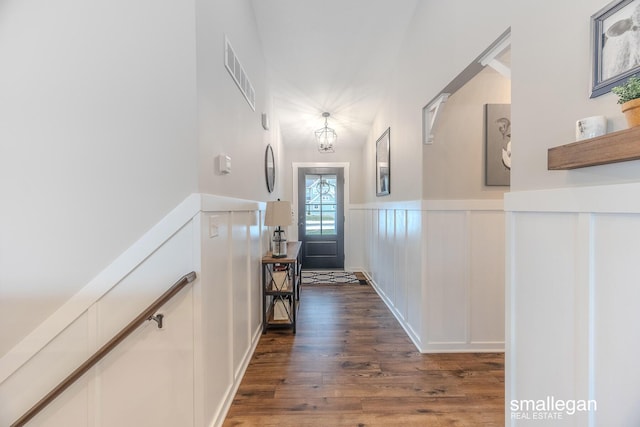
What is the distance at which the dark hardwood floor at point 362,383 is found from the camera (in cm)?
167

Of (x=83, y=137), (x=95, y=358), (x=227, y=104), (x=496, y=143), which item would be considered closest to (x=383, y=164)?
(x=496, y=143)

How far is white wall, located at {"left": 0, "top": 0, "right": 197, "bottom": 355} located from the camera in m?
1.33

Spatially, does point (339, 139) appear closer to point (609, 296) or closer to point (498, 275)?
point (498, 275)

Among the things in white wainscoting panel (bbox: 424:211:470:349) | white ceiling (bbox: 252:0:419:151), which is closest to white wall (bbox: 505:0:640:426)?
white wainscoting panel (bbox: 424:211:470:349)

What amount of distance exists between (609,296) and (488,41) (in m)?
1.31

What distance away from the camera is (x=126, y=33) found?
1364 millimetres

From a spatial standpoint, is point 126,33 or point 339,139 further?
point 339,139

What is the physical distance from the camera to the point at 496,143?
2346 millimetres

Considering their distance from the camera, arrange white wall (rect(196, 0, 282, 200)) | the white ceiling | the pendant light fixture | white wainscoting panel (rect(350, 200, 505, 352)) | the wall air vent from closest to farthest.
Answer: white wall (rect(196, 0, 282, 200)), the wall air vent, white wainscoting panel (rect(350, 200, 505, 352)), the white ceiling, the pendant light fixture

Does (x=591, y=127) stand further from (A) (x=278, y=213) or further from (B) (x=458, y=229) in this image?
(A) (x=278, y=213)

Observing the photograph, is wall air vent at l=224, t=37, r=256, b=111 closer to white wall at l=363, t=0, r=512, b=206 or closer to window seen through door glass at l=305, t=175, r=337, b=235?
white wall at l=363, t=0, r=512, b=206

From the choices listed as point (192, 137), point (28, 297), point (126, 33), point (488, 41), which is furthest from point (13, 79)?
point (488, 41)

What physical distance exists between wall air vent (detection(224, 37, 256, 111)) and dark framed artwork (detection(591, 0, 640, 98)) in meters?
1.74

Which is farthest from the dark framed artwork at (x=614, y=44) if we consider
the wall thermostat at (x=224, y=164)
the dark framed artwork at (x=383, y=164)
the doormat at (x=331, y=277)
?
the doormat at (x=331, y=277)
